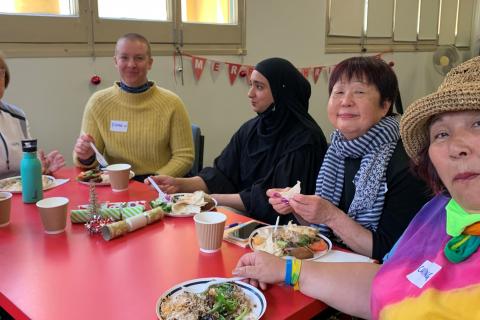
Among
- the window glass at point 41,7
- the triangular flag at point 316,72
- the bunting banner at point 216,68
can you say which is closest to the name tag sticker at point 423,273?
the window glass at point 41,7

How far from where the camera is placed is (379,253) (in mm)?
1421

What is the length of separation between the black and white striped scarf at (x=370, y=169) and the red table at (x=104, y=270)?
16.8 inches

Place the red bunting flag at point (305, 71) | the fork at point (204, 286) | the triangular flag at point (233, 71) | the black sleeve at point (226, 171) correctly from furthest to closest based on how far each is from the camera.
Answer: the red bunting flag at point (305, 71) → the triangular flag at point (233, 71) → the black sleeve at point (226, 171) → the fork at point (204, 286)

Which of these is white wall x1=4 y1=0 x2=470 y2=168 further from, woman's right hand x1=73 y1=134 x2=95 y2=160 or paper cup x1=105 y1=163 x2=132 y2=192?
paper cup x1=105 y1=163 x2=132 y2=192

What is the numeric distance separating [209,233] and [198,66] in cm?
276

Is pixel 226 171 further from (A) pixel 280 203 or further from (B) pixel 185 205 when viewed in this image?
(A) pixel 280 203

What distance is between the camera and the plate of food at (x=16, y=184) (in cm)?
187

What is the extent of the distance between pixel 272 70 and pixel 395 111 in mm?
667

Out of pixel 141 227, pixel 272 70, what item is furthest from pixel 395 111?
pixel 141 227

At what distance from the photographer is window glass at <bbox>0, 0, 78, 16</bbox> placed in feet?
9.16

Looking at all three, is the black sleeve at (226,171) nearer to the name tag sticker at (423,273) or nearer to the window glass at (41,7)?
the name tag sticker at (423,273)

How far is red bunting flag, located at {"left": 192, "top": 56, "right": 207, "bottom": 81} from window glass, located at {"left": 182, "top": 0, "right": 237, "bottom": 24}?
33cm

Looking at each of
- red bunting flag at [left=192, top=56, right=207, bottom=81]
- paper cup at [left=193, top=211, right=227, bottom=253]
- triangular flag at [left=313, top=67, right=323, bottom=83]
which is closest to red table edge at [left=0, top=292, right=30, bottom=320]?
paper cup at [left=193, top=211, right=227, bottom=253]

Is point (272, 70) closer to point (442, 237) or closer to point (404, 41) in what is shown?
point (442, 237)
